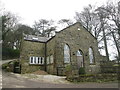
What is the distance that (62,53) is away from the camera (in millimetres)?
20938

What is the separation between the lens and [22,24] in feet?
145

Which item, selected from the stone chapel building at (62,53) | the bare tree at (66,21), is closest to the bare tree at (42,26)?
the bare tree at (66,21)

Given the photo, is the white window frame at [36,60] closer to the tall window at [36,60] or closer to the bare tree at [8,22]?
the tall window at [36,60]

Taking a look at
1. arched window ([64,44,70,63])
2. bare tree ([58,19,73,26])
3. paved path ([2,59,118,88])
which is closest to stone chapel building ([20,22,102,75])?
arched window ([64,44,70,63])

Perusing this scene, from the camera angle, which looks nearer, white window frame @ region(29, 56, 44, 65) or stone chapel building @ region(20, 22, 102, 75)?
stone chapel building @ region(20, 22, 102, 75)

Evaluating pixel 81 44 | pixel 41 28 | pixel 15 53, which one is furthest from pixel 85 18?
pixel 15 53

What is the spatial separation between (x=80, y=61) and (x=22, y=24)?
28.4m

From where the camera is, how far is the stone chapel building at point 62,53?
20.8 m

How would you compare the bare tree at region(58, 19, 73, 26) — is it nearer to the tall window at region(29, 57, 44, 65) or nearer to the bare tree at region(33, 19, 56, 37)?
the bare tree at region(33, 19, 56, 37)

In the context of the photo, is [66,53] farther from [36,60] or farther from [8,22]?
[8,22]

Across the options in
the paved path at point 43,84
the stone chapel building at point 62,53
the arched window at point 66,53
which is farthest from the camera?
the arched window at point 66,53

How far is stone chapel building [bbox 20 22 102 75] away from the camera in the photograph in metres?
20.8

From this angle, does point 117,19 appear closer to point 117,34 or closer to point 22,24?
point 117,34

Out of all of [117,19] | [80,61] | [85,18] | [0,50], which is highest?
[85,18]
